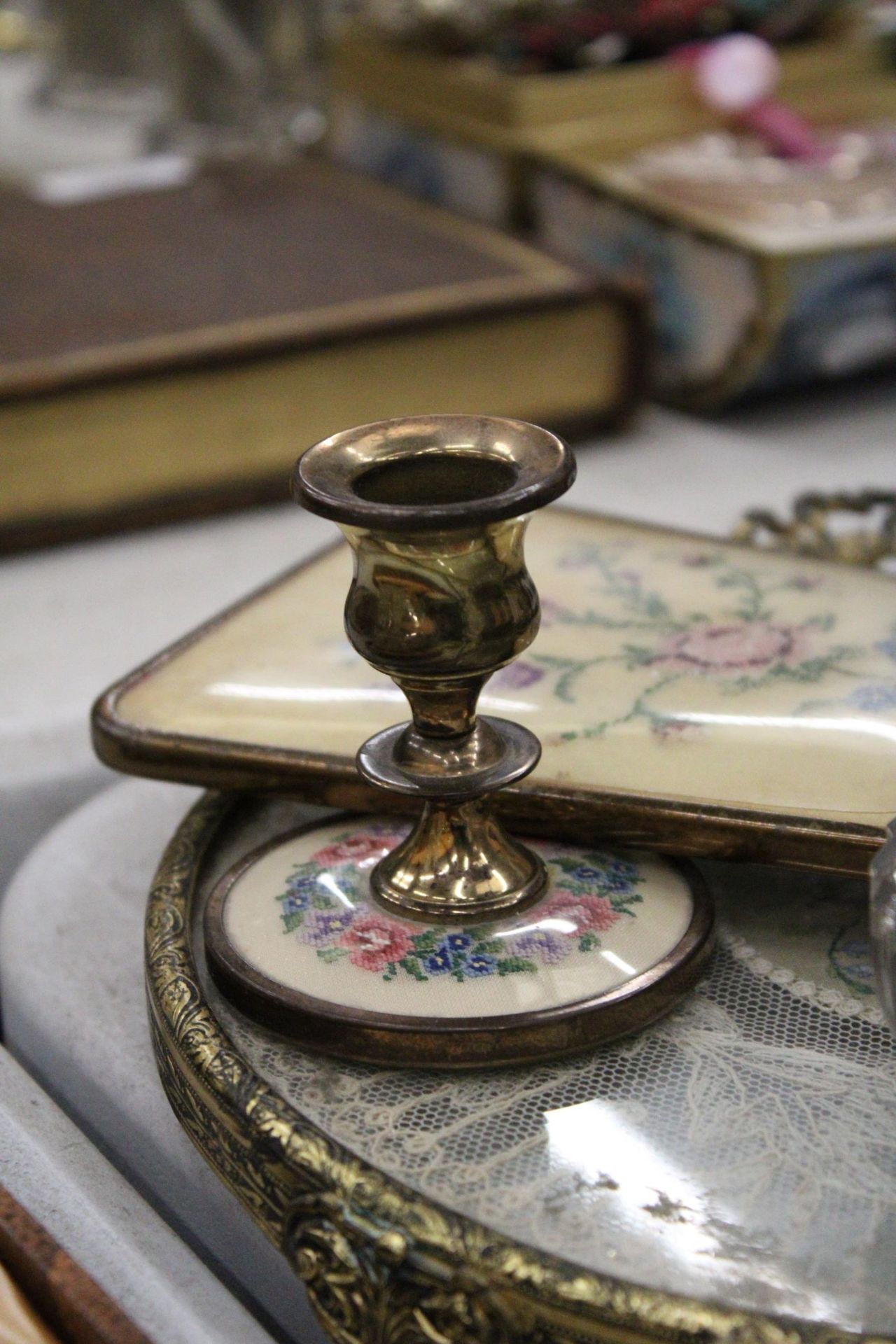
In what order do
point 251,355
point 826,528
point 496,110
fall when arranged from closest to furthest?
1. point 826,528
2. point 251,355
3. point 496,110

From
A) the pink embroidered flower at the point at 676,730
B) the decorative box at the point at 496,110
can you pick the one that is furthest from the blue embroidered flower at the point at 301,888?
the decorative box at the point at 496,110

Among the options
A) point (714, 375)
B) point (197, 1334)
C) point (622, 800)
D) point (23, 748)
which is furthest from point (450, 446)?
point (714, 375)

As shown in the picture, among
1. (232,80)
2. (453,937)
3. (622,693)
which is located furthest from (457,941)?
(232,80)

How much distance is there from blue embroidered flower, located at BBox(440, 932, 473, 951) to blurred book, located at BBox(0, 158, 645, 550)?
0.52 m

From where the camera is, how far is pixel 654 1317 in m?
0.32

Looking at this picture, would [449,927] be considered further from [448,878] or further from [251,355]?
[251,355]

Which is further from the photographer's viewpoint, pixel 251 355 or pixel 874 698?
pixel 251 355

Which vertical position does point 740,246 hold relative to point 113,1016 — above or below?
above

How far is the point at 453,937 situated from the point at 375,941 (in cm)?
2

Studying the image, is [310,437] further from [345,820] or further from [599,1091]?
[599,1091]

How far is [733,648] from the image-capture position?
1.63ft

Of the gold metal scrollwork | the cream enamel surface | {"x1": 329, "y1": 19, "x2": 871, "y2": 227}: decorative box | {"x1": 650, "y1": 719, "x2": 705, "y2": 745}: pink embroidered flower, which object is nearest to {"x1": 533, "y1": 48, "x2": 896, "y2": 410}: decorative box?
{"x1": 329, "y1": 19, "x2": 871, "y2": 227}: decorative box

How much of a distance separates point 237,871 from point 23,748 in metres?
0.27

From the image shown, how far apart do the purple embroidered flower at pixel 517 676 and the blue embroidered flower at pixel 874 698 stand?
91 mm
